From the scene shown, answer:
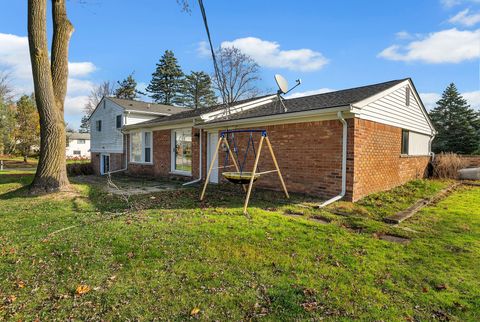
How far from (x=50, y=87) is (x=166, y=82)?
34825mm

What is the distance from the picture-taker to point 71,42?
31.2 feet

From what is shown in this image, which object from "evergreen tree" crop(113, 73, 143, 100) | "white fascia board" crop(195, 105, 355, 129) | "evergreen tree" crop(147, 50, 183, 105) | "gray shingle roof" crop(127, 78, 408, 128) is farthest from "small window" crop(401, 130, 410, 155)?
"evergreen tree" crop(113, 73, 143, 100)

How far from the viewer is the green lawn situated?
2611mm

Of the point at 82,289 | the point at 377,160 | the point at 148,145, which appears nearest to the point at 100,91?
the point at 148,145

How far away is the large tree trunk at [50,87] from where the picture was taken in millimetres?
8328

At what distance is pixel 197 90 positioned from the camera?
4131 centimetres

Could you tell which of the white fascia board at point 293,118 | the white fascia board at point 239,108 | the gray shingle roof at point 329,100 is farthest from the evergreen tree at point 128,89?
the white fascia board at point 293,118

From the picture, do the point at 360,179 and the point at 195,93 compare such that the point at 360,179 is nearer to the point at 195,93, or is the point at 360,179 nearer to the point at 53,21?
the point at 53,21

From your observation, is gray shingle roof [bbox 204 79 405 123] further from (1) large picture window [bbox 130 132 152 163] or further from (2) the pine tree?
(2) the pine tree

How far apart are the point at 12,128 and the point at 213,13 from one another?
4032 centimetres

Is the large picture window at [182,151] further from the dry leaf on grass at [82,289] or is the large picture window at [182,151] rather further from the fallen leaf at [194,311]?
the fallen leaf at [194,311]

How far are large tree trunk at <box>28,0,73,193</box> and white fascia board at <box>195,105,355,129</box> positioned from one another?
5147 millimetres

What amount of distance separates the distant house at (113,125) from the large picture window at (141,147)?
137 centimetres

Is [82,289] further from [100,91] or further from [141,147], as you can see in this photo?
[100,91]
